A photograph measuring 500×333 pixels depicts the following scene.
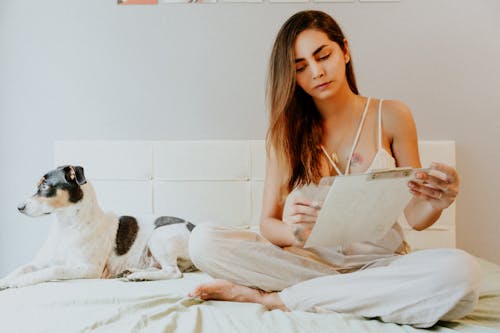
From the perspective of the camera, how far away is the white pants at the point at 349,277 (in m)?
1.08

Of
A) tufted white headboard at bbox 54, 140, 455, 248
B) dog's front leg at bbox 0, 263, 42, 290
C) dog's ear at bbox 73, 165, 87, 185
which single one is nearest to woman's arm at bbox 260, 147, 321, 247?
tufted white headboard at bbox 54, 140, 455, 248

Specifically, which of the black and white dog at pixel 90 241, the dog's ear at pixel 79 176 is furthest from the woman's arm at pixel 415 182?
the dog's ear at pixel 79 176

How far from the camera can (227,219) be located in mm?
2180

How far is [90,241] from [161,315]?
760 millimetres

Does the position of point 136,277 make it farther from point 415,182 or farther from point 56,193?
point 415,182

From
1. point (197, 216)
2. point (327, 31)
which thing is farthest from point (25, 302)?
point (327, 31)

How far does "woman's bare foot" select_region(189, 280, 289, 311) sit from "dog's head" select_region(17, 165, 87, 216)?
29.6 inches

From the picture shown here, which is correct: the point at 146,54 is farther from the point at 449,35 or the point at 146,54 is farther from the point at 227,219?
the point at 449,35

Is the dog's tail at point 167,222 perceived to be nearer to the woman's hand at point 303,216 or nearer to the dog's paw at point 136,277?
the dog's paw at point 136,277

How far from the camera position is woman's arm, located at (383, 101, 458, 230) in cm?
112

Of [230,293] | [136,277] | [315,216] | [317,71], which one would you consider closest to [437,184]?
[315,216]

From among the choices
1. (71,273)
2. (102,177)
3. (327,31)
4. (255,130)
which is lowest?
(71,273)

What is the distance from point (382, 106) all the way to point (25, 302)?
1232mm

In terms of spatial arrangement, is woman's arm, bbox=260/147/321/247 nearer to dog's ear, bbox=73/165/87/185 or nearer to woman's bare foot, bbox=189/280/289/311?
woman's bare foot, bbox=189/280/289/311
